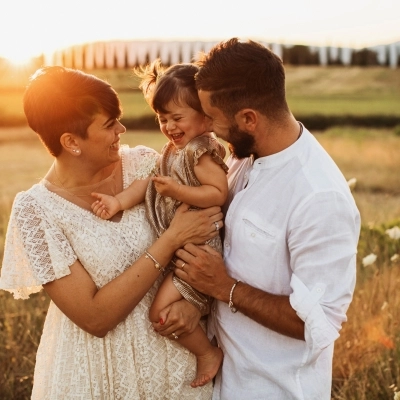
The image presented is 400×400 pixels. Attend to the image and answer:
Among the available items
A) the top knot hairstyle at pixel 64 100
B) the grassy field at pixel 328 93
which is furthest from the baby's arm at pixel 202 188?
the grassy field at pixel 328 93

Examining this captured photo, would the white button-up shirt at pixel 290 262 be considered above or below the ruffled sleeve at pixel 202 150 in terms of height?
below

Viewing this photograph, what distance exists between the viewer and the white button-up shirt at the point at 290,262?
268 cm

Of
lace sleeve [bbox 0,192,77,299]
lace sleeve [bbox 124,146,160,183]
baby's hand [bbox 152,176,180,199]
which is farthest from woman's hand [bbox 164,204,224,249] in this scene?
lace sleeve [bbox 0,192,77,299]

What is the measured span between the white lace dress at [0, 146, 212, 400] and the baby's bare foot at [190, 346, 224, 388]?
58mm

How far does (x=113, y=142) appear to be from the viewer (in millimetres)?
3070

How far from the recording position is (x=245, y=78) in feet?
9.30

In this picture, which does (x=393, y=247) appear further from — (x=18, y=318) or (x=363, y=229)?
(x=18, y=318)

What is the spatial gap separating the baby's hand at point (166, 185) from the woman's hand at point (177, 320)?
1.66 ft

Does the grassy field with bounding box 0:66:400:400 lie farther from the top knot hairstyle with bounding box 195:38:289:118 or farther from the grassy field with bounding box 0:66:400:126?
the top knot hairstyle with bounding box 195:38:289:118

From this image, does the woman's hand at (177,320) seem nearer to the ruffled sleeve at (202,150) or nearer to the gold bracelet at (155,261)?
the gold bracelet at (155,261)

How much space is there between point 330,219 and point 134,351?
1147 millimetres

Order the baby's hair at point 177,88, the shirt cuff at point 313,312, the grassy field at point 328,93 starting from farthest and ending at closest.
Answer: the grassy field at point 328,93 < the baby's hair at point 177,88 < the shirt cuff at point 313,312

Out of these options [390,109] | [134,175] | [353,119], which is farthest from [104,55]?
[134,175]

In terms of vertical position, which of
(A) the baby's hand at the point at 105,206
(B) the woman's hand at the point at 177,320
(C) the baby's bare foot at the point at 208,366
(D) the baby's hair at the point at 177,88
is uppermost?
(D) the baby's hair at the point at 177,88
